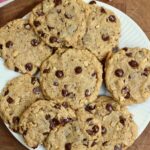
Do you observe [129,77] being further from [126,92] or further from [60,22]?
[60,22]

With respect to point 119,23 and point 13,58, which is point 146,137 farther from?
point 13,58

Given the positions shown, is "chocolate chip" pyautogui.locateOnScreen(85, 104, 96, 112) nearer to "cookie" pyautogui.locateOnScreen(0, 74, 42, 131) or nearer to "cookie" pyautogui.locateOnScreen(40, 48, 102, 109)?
"cookie" pyautogui.locateOnScreen(40, 48, 102, 109)

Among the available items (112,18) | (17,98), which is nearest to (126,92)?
(112,18)

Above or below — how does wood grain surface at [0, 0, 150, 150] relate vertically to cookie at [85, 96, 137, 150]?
above

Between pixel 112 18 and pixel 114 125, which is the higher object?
pixel 112 18

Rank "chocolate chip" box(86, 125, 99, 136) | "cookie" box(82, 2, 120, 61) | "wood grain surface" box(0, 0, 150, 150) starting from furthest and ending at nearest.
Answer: "wood grain surface" box(0, 0, 150, 150) → "cookie" box(82, 2, 120, 61) → "chocolate chip" box(86, 125, 99, 136)

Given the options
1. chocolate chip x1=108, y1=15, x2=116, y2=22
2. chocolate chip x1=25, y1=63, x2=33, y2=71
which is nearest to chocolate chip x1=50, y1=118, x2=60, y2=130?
chocolate chip x1=25, y1=63, x2=33, y2=71

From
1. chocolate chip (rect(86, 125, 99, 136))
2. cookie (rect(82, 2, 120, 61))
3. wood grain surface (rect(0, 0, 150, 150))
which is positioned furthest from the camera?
wood grain surface (rect(0, 0, 150, 150))

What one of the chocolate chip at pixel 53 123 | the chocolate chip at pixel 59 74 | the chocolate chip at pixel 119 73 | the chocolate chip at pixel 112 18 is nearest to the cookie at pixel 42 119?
the chocolate chip at pixel 53 123
